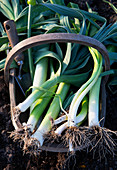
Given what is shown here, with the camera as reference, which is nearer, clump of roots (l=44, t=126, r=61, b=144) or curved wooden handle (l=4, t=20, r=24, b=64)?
clump of roots (l=44, t=126, r=61, b=144)

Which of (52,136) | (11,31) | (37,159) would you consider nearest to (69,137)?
(52,136)

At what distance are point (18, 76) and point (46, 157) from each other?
60cm

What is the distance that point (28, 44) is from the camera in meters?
1.25

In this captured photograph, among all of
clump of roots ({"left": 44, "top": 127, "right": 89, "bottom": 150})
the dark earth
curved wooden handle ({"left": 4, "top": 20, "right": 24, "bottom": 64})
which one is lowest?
the dark earth

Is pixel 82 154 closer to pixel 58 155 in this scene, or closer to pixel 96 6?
pixel 58 155

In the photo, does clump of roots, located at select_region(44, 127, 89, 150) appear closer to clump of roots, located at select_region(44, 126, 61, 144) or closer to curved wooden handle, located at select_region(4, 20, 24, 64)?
clump of roots, located at select_region(44, 126, 61, 144)

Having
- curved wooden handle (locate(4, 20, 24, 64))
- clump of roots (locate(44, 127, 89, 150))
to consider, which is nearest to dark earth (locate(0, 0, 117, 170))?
clump of roots (locate(44, 127, 89, 150))

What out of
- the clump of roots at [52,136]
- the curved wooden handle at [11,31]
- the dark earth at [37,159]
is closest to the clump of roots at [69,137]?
the clump of roots at [52,136]

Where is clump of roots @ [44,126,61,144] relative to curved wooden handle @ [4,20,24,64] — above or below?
below

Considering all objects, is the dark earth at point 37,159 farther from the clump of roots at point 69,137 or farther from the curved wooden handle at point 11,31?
the curved wooden handle at point 11,31

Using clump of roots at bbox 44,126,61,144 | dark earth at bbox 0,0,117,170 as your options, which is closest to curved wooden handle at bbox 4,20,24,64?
dark earth at bbox 0,0,117,170

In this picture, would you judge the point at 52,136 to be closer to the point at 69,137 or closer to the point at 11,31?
the point at 69,137

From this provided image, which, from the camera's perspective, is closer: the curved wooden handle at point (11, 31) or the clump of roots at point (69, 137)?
the clump of roots at point (69, 137)

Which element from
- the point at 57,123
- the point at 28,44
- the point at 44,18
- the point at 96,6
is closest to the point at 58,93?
the point at 57,123
